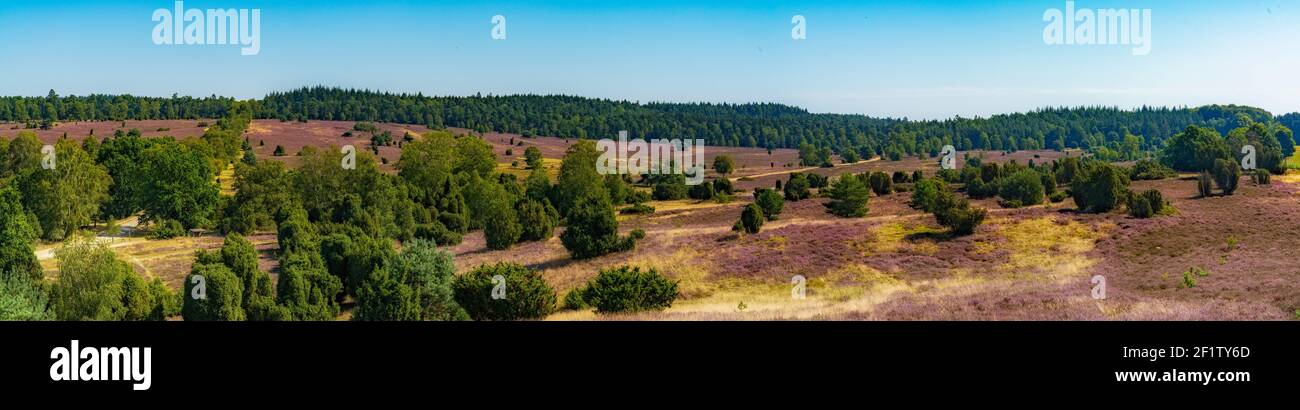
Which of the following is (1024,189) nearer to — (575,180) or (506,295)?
(575,180)

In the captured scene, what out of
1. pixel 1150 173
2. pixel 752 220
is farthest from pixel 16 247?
pixel 1150 173

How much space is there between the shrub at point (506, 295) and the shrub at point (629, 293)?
73.9 inches

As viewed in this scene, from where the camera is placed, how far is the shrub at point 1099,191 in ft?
181

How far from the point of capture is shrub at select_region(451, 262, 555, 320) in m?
30.2

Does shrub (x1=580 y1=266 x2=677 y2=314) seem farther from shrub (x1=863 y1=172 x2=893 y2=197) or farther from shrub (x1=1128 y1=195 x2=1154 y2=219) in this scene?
shrub (x1=863 y1=172 x2=893 y2=197)

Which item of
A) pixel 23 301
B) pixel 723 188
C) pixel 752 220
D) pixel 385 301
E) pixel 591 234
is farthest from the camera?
pixel 723 188

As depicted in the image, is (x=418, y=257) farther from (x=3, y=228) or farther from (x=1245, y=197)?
(x=1245, y=197)

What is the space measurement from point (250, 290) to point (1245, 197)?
212ft

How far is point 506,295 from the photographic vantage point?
30125 mm

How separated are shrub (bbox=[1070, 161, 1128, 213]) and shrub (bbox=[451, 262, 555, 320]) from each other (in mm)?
41890

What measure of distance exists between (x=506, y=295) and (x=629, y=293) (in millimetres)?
4625

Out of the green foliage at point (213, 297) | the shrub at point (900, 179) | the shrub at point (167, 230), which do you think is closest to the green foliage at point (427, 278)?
the green foliage at point (213, 297)

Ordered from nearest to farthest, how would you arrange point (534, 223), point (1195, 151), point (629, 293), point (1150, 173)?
point (629, 293)
point (534, 223)
point (1150, 173)
point (1195, 151)
